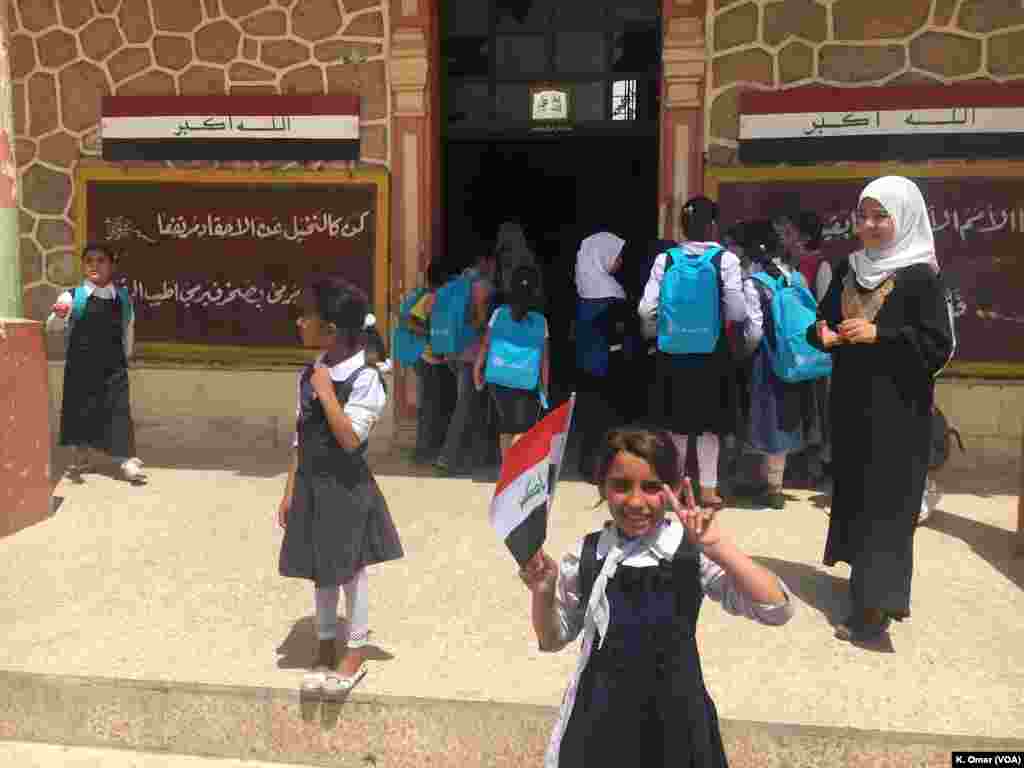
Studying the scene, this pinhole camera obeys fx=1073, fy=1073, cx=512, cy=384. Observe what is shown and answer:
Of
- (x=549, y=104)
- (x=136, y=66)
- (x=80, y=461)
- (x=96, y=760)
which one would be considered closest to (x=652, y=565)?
(x=96, y=760)

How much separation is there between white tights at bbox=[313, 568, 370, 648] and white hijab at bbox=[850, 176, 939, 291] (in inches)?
87.5

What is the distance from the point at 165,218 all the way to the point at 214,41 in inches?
52.4

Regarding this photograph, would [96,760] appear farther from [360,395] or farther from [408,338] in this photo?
[408,338]

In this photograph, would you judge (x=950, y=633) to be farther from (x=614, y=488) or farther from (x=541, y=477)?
(x=541, y=477)

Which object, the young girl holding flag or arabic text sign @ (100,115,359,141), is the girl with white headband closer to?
the young girl holding flag

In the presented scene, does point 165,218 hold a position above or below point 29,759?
above

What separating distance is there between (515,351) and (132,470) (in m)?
2.51

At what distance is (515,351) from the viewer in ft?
21.0

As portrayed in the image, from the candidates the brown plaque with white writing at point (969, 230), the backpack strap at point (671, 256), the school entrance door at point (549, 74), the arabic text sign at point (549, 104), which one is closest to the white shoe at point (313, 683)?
the backpack strap at point (671, 256)

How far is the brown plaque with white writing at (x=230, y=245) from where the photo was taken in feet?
25.2

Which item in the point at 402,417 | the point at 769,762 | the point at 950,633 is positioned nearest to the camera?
the point at 769,762

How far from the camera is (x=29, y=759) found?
3.69m

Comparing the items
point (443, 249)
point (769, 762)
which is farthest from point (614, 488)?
point (443, 249)

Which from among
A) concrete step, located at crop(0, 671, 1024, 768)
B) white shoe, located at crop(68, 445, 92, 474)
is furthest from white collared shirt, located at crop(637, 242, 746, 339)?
white shoe, located at crop(68, 445, 92, 474)
